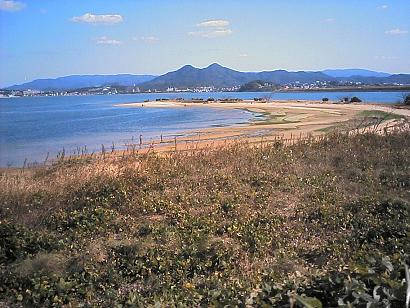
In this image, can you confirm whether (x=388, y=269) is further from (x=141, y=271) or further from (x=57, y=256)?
(x=57, y=256)

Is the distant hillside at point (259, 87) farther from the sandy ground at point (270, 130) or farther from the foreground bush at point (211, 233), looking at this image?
the foreground bush at point (211, 233)

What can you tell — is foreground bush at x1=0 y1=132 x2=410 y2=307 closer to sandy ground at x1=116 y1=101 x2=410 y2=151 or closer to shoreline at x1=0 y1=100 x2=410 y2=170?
shoreline at x1=0 y1=100 x2=410 y2=170

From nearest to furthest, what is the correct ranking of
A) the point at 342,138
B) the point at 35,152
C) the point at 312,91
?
the point at 342,138 → the point at 35,152 → the point at 312,91

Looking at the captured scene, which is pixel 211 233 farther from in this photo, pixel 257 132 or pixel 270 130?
pixel 270 130

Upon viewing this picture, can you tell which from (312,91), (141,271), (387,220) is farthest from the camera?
(312,91)

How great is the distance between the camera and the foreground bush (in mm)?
4824

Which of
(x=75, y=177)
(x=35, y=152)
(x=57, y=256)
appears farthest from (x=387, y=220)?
(x=35, y=152)

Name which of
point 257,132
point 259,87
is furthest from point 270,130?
point 259,87

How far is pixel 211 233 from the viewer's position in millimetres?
7289

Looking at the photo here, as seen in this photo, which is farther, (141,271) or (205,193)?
(205,193)

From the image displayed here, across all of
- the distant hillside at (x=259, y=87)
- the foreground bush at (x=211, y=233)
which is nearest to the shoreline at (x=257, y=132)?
the foreground bush at (x=211, y=233)

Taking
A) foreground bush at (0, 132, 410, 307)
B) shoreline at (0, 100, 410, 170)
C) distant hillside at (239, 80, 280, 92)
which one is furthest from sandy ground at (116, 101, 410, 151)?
distant hillside at (239, 80, 280, 92)

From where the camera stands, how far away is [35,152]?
28641 millimetres

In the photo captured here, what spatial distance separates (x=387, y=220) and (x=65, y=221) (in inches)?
212
